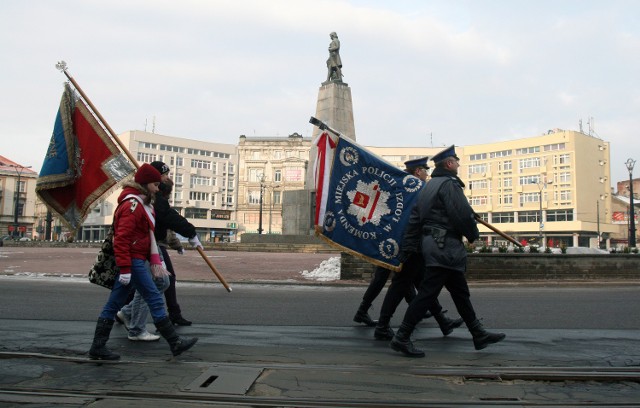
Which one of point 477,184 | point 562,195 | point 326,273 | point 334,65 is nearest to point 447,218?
point 326,273

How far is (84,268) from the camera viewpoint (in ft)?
58.5

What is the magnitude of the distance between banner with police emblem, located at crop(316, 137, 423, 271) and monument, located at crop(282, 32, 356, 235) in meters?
22.6

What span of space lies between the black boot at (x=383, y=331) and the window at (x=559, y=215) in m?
78.6

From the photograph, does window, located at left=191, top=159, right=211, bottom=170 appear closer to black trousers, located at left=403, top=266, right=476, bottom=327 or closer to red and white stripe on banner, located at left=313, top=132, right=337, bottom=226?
red and white stripe on banner, located at left=313, top=132, right=337, bottom=226

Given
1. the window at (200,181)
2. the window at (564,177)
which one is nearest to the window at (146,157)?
the window at (200,181)

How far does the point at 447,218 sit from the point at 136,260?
281 centimetres

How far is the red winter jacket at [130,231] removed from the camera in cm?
464

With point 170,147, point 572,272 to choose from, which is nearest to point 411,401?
point 572,272

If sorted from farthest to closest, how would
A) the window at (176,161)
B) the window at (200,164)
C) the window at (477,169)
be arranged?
the window at (200,164), the window at (477,169), the window at (176,161)

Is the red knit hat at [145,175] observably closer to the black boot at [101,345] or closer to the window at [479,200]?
the black boot at [101,345]

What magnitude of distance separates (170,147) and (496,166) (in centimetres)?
5194

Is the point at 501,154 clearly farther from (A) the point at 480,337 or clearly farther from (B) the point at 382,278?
(A) the point at 480,337

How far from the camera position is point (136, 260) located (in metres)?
4.75

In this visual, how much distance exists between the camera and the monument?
1198 inches
